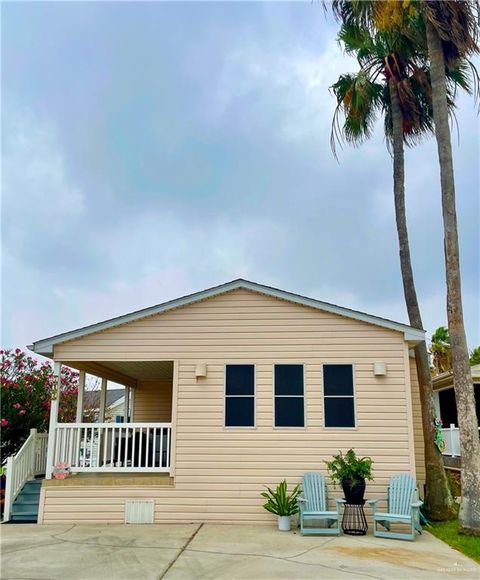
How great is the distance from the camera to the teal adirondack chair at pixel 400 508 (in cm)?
757

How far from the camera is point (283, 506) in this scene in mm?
8266

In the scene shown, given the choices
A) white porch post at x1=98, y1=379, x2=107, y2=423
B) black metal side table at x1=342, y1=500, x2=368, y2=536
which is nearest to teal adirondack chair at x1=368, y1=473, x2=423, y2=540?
black metal side table at x1=342, y1=500, x2=368, y2=536

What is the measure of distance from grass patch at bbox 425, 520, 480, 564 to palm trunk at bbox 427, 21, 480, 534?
0.21 meters

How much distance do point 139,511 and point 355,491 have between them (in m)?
3.73

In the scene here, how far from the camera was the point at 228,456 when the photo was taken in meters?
8.96

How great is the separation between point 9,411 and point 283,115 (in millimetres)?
11431

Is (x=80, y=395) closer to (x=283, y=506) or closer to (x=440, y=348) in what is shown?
(x=283, y=506)

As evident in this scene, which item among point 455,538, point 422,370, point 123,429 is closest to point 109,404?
point 123,429

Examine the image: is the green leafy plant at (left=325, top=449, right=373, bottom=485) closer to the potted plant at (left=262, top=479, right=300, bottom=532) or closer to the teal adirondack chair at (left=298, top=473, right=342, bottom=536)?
the teal adirondack chair at (left=298, top=473, right=342, bottom=536)

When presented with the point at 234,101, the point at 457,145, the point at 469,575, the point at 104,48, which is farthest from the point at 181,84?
the point at 469,575

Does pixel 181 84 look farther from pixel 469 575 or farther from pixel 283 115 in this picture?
pixel 469 575

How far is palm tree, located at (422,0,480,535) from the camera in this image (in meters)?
8.01

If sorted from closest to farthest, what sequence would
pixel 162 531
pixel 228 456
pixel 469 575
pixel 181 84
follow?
pixel 469 575, pixel 162 531, pixel 228 456, pixel 181 84

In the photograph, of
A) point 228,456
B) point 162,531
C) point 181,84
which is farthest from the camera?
point 181,84
